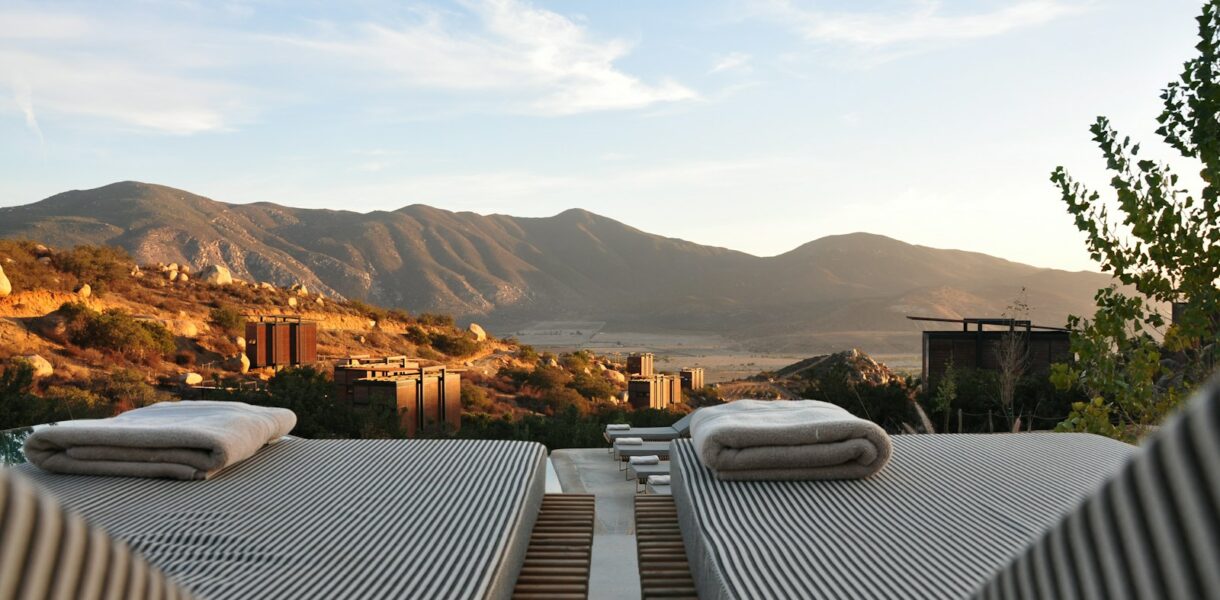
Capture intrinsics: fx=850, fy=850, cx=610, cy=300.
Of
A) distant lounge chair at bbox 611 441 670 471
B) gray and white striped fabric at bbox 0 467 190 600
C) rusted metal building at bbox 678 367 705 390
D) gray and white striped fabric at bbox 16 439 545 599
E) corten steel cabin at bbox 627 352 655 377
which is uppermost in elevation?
gray and white striped fabric at bbox 0 467 190 600

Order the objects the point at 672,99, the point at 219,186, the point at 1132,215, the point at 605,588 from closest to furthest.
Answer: the point at 605,588 < the point at 1132,215 < the point at 672,99 < the point at 219,186

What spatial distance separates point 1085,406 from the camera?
4.84 metres

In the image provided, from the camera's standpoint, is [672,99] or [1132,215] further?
[672,99]

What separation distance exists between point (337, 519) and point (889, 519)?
1869 mm

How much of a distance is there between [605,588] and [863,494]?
1040 millimetres

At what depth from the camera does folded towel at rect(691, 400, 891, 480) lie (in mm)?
3447

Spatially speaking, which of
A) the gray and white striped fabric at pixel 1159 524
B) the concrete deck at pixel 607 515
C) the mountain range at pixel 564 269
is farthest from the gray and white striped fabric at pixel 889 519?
the mountain range at pixel 564 269

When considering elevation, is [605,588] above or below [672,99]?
below

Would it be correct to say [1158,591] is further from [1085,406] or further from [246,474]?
[1085,406]

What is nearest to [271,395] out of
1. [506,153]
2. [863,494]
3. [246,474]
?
[246,474]

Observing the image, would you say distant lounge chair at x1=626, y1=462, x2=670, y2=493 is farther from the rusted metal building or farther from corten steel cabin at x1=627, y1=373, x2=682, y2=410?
the rusted metal building

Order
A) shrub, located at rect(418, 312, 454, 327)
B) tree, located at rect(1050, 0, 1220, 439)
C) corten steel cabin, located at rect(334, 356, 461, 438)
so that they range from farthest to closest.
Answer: shrub, located at rect(418, 312, 454, 327) → corten steel cabin, located at rect(334, 356, 461, 438) → tree, located at rect(1050, 0, 1220, 439)

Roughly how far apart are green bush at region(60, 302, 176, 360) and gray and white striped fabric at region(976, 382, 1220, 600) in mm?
20353

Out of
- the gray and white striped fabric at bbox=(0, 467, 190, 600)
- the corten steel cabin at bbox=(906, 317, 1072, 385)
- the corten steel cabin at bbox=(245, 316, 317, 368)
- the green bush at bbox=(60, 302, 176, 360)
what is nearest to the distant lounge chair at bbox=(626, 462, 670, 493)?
the gray and white striped fabric at bbox=(0, 467, 190, 600)
